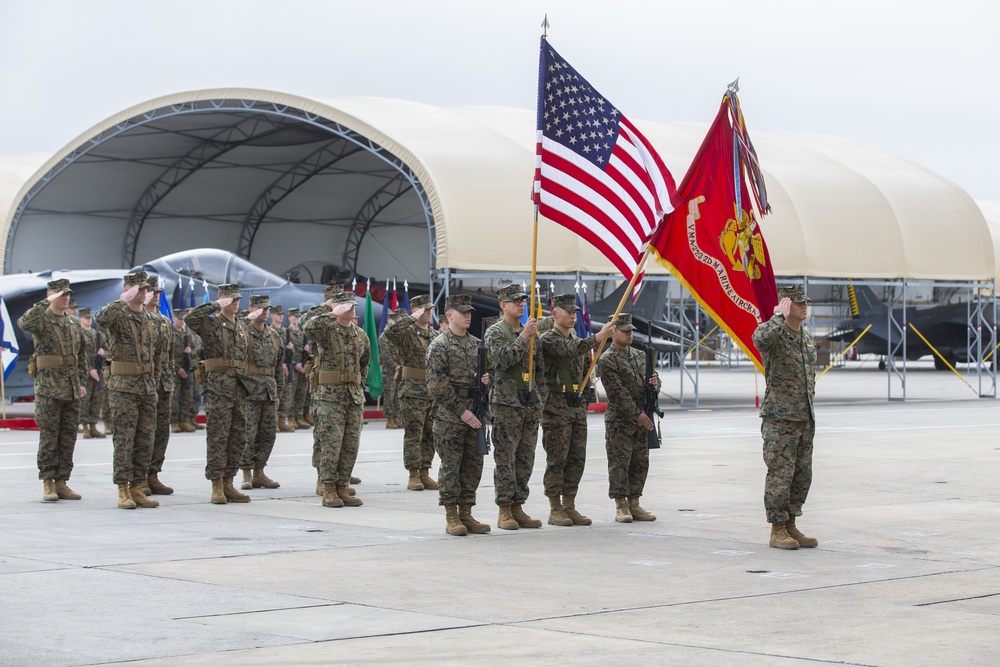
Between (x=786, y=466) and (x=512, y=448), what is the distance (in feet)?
6.49

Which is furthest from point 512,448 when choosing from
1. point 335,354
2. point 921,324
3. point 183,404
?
point 921,324

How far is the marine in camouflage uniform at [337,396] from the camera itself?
1100 cm

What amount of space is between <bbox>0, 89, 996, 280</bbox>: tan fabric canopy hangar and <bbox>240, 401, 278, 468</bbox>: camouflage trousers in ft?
40.0

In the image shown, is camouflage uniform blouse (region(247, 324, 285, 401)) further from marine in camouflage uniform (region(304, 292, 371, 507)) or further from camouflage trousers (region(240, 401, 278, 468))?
marine in camouflage uniform (region(304, 292, 371, 507))

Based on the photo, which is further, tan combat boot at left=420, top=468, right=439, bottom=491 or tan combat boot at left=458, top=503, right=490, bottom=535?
tan combat boot at left=420, top=468, right=439, bottom=491

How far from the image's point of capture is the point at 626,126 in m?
10.7

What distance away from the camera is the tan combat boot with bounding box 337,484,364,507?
1107 centimetres

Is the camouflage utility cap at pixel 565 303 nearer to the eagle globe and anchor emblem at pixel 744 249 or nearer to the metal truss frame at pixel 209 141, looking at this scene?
the eagle globe and anchor emblem at pixel 744 249

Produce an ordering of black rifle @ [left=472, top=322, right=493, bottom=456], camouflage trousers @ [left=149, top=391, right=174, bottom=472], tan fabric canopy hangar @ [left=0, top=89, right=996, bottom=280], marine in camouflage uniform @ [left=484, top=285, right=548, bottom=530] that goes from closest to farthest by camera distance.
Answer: black rifle @ [left=472, top=322, right=493, bottom=456]
marine in camouflage uniform @ [left=484, top=285, right=548, bottom=530]
camouflage trousers @ [left=149, top=391, right=174, bottom=472]
tan fabric canopy hangar @ [left=0, top=89, right=996, bottom=280]

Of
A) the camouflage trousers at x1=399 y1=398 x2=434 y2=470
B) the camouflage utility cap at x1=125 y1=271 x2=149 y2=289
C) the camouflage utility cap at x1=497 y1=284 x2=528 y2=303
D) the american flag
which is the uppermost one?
the american flag

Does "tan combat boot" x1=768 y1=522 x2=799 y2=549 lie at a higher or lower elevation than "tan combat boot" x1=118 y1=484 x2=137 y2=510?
higher

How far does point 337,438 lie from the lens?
1096cm

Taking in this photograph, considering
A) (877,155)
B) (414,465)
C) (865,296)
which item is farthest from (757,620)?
(865,296)

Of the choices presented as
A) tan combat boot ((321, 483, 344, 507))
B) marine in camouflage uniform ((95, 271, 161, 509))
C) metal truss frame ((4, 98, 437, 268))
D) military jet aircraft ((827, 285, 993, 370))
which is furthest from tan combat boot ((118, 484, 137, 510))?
military jet aircraft ((827, 285, 993, 370))
